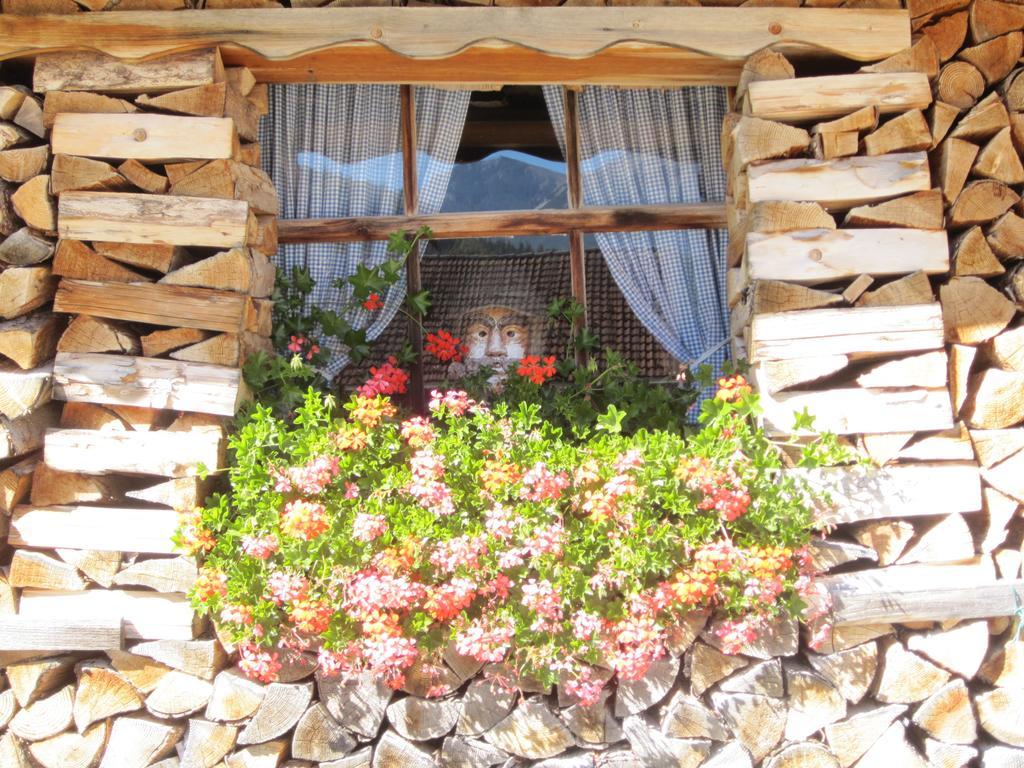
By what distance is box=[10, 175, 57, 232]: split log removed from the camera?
3.14 meters

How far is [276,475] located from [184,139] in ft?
3.75

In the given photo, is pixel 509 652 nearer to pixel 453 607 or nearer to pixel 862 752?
pixel 453 607

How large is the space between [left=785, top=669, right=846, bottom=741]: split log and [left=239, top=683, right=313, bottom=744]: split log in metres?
1.47

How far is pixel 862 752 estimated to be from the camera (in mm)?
2980

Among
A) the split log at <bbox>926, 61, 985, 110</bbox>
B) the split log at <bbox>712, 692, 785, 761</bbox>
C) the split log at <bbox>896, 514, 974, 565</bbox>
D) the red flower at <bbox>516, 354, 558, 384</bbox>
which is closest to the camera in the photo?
the split log at <bbox>712, 692, 785, 761</bbox>

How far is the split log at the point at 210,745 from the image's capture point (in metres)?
3.03

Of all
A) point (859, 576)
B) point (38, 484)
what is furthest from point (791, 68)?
point (38, 484)

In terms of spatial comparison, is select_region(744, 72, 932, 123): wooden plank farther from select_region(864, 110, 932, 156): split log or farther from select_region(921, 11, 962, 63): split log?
select_region(921, 11, 962, 63): split log

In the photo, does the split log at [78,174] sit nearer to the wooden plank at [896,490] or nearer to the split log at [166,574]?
the split log at [166,574]

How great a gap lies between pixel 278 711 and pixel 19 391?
4.19ft

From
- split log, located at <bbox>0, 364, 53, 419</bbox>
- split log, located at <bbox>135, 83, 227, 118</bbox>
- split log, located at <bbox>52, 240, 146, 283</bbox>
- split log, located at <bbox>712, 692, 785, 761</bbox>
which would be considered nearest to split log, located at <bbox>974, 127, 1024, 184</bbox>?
split log, located at <bbox>712, 692, 785, 761</bbox>

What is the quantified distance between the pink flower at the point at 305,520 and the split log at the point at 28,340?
1.04 metres

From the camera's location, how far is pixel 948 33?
3.29m

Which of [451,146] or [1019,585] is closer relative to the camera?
[1019,585]
